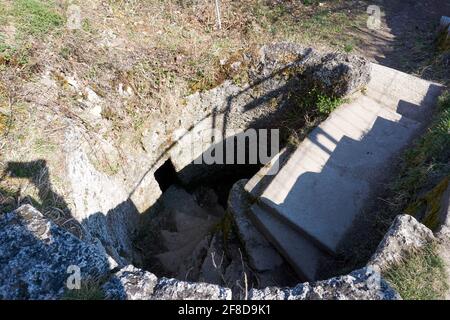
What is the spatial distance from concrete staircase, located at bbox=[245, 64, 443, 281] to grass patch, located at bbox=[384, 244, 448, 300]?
4.45 ft

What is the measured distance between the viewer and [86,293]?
91.0 inches

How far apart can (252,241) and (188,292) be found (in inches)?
93.2

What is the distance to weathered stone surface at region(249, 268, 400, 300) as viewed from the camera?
2262 mm

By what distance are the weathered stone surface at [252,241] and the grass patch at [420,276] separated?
1.88 metres

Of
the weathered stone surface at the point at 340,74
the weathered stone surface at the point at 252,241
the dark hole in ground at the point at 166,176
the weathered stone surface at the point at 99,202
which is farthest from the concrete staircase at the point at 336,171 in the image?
the dark hole in ground at the point at 166,176

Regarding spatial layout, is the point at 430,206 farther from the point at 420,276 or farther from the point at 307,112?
the point at 307,112

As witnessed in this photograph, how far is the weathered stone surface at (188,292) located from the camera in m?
2.30

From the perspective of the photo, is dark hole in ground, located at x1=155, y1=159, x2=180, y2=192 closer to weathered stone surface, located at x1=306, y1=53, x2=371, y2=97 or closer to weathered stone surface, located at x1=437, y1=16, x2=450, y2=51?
weathered stone surface, located at x1=306, y1=53, x2=371, y2=97

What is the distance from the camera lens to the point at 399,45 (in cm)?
795

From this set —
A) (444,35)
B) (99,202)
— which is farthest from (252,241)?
(444,35)

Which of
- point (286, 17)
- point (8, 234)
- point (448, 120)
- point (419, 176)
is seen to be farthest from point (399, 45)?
point (8, 234)

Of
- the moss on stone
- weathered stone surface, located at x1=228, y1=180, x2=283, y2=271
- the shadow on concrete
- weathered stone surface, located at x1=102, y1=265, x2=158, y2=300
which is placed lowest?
weathered stone surface, located at x1=228, y1=180, x2=283, y2=271

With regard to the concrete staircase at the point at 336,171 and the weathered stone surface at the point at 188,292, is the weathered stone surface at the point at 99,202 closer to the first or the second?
the weathered stone surface at the point at 188,292

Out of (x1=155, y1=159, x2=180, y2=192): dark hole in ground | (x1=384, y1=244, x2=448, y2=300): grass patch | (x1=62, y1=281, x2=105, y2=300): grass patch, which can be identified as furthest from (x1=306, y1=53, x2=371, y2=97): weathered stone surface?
(x1=62, y1=281, x2=105, y2=300): grass patch
